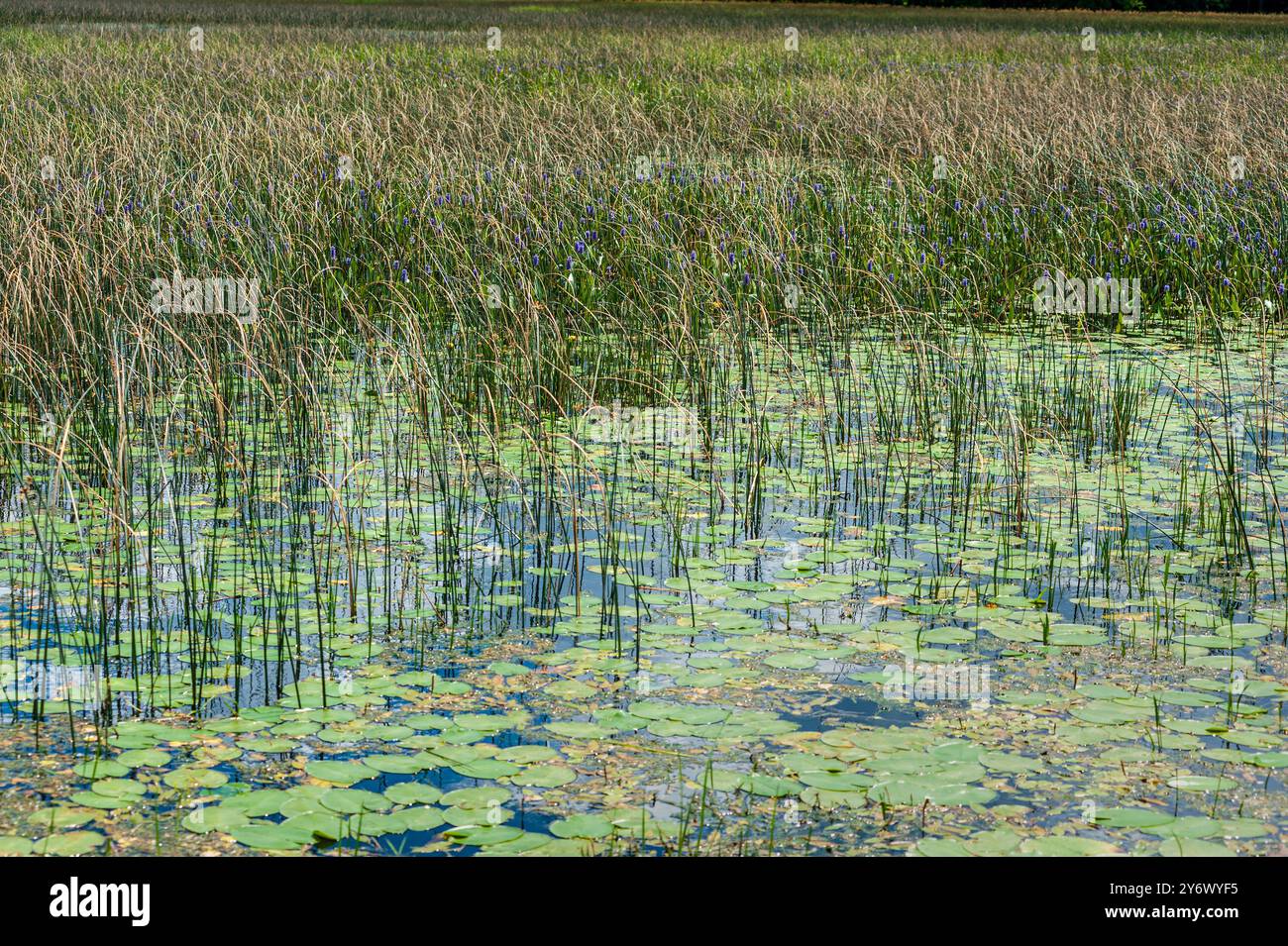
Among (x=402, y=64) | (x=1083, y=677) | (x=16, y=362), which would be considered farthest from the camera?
(x=402, y=64)

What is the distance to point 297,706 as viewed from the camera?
12.6 feet

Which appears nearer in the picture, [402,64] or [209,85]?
[209,85]

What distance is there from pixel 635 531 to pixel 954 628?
1.21m

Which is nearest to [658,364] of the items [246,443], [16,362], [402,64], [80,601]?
[246,443]

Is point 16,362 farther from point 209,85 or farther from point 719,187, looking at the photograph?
point 209,85

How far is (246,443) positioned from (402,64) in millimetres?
13420

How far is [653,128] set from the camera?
13.2 m

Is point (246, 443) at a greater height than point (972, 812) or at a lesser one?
greater

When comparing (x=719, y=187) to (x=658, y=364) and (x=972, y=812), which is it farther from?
(x=972, y=812)

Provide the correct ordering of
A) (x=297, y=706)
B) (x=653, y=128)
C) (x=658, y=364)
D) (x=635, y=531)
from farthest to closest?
1. (x=653, y=128)
2. (x=658, y=364)
3. (x=635, y=531)
4. (x=297, y=706)

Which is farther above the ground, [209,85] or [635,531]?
[209,85]

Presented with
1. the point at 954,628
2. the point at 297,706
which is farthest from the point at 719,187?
the point at 297,706

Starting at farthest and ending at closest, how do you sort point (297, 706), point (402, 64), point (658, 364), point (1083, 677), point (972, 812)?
point (402, 64) → point (658, 364) → point (1083, 677) → point (297, 706) → point (972, 812)
